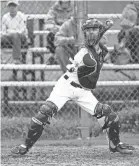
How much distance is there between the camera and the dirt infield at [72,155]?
5648mm

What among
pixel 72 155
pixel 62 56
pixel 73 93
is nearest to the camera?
pixel 73 93

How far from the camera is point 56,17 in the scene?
27.9 feet

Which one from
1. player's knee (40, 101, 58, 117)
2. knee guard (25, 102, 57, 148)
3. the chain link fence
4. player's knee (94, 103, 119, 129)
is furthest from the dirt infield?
the chain link fence

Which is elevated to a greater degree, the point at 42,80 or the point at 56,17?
the point at 56,17

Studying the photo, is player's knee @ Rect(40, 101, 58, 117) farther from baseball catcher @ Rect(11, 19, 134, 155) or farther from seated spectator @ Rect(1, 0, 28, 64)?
seated spectator @ Rect(1, 0, 28, 64)

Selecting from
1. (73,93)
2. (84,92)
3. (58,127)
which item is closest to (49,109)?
(73,93)

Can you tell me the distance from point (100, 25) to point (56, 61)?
2408mm

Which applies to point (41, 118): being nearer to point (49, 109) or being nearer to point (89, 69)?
point (49, 109)

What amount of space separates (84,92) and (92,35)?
0.66 m

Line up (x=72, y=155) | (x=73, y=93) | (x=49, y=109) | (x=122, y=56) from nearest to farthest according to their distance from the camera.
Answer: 1. (x=49, y=109)
2. (x=73, y=93)
3. (x=72, y=155)
4. (x=122, y=56)

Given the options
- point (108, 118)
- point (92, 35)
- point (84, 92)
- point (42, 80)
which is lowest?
point (42, 80)

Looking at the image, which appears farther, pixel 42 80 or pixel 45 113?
pixel 42 80

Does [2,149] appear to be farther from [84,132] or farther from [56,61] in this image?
[56,61]

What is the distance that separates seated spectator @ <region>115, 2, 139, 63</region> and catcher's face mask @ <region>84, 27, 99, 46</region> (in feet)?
5.93
